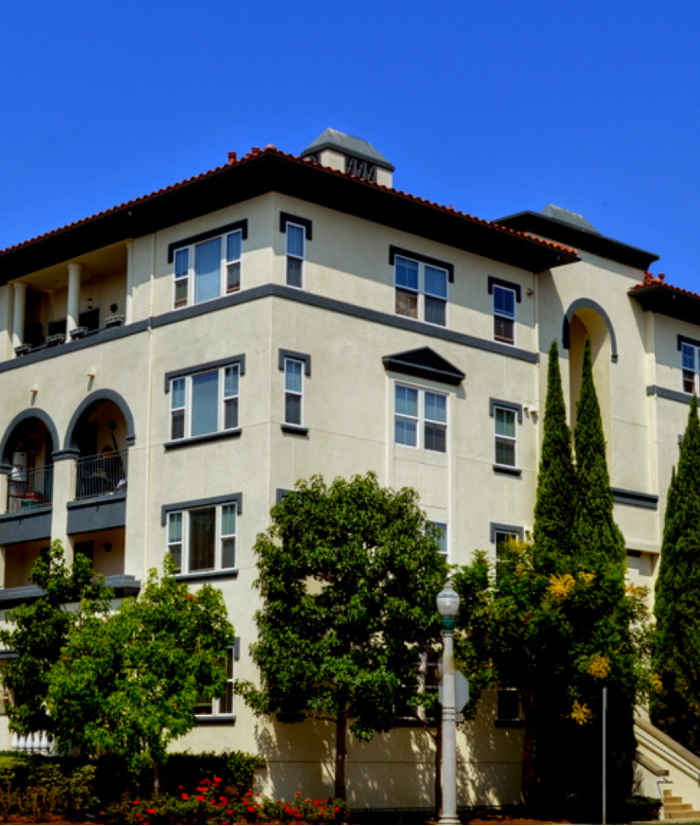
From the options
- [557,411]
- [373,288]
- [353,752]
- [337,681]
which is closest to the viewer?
[337,681]

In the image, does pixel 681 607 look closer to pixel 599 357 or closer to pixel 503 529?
pixel 503 529

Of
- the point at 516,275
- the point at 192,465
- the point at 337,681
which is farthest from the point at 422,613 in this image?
the point at 516,275

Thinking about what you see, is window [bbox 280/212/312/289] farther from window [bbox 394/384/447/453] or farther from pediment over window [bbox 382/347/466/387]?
window [bbox 394/384/447/453]

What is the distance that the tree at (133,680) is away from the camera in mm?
30234

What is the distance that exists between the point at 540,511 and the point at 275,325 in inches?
386

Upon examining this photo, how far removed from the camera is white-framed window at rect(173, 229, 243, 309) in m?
37.4

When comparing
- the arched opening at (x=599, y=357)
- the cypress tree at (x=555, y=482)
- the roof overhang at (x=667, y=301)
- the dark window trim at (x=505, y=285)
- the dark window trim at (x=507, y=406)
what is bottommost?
the cypress tree at (x=555, y=482)

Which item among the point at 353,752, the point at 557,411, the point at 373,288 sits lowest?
the point at 353,752

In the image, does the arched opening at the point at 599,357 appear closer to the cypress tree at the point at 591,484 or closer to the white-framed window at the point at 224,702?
the cypress tree at the point at 591,484

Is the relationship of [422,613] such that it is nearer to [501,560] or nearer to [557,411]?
[501,560]

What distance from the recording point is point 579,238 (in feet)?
148

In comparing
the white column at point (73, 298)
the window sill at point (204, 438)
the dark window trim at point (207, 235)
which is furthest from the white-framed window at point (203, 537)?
the white column at point (73, 298)

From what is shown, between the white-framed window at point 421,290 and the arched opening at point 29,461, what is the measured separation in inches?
416

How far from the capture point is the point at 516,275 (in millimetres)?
42688
